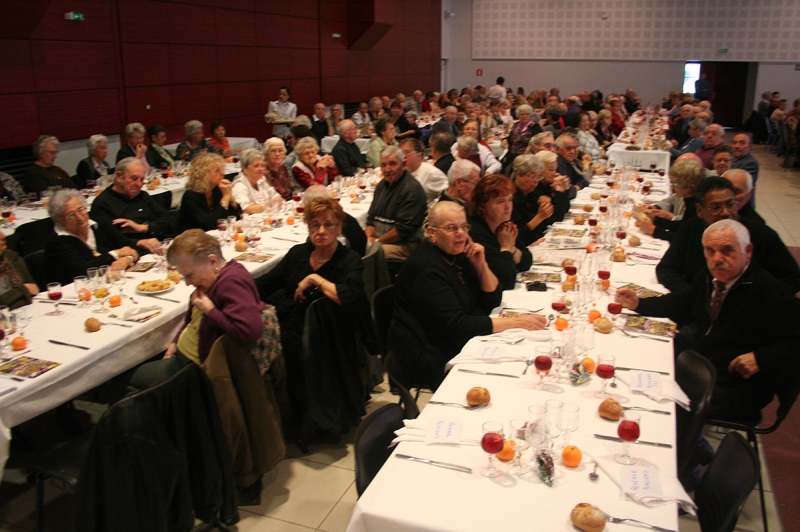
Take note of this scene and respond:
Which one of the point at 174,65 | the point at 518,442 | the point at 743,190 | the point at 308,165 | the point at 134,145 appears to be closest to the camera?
the point at 518,442

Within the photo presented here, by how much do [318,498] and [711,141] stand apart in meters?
6.39

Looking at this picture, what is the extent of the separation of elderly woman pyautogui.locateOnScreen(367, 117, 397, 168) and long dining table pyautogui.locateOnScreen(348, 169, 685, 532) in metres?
5.97

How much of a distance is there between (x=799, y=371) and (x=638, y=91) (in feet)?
64.3

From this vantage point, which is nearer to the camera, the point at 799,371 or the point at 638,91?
the point at 799,371

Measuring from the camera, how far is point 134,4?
8.96 meters

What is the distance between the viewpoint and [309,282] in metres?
3.53

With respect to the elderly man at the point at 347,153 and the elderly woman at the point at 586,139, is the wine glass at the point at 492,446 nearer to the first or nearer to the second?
the elderly man at the point at 347,153

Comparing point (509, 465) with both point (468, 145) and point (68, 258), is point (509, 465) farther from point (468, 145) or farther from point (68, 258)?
point (468, 145)

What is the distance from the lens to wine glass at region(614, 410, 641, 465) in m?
2.04

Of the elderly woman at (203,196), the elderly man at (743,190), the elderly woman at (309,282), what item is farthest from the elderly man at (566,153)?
the elderly woman at (309,282)

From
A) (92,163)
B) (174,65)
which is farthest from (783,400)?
(174,65)

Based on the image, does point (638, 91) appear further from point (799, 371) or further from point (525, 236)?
point (799, 371)

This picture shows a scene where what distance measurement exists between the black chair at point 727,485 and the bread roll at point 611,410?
355 millimetres

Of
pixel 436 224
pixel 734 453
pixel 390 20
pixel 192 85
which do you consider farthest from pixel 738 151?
pixel 390 20
